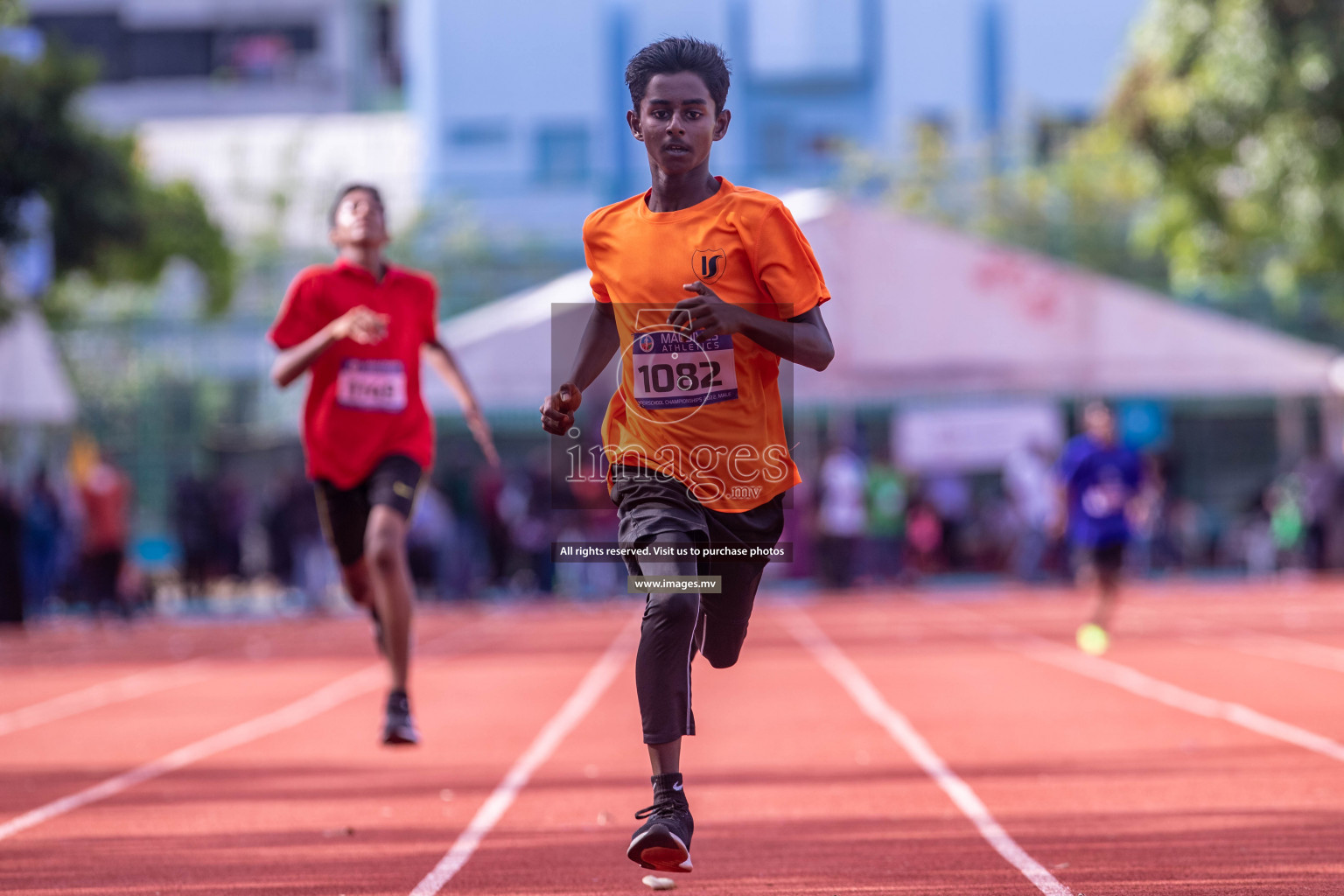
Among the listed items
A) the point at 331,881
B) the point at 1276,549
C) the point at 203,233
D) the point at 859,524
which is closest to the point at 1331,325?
the point at 1276,549

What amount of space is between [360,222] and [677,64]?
9.42ft

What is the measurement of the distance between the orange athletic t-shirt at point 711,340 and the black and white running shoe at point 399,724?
2.51 meters

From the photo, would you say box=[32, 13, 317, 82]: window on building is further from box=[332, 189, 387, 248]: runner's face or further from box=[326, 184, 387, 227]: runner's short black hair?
box=[332, 189, 387, 248]: runner's face

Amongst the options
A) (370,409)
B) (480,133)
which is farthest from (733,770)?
(480,133)

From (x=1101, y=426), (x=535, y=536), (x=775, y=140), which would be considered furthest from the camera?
(x=775, y=140)

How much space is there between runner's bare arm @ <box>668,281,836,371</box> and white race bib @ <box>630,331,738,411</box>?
0.11m

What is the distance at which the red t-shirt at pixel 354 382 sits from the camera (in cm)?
719

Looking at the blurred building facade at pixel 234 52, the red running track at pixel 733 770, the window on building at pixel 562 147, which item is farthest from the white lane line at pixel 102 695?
the blurred building facade at pixel 234 52

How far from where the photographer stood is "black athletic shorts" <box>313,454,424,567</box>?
715 cm

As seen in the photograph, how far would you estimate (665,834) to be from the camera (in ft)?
14.2

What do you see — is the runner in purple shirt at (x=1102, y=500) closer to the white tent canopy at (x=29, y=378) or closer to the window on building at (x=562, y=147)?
the white tent canopy at (x=29, y=378)

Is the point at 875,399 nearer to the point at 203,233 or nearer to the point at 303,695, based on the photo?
the point at 203,233

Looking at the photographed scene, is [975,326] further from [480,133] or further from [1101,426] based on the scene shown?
[480,133]

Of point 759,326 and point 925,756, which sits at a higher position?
point 759,326
